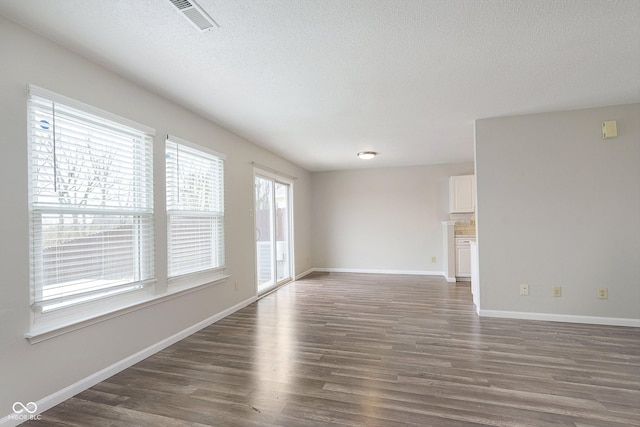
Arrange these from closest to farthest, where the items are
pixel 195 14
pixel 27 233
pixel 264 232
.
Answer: pixel 195 14
pixel 27 233
pixel 264 232

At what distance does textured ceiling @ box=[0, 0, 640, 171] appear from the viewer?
1822 millimetres

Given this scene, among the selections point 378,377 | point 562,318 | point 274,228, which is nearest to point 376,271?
point 274,228

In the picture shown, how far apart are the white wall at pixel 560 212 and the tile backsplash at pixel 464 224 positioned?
7.75 feet

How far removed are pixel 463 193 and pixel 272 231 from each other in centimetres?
394

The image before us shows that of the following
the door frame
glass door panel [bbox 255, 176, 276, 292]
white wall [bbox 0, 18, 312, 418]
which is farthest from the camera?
glass door panel [bbox 255, 176, 276, 292]

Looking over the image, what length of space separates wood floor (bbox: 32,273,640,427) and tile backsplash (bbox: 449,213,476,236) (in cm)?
263

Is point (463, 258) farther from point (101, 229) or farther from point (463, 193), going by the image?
point (101, 229)

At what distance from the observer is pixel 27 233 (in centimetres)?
194

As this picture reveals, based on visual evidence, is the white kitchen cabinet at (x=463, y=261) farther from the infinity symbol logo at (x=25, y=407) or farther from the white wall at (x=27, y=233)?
the infinity symbol logo at (x=25, y=407)

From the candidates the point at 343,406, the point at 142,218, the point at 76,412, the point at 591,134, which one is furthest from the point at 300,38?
the point at 591,134

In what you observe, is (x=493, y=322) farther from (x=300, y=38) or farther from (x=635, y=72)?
(x=300, y=38)

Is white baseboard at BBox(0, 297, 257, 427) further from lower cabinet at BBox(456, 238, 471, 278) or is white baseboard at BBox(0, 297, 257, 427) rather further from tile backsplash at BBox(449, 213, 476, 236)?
tile backsplash at BBox(449, 213, 476, 236)

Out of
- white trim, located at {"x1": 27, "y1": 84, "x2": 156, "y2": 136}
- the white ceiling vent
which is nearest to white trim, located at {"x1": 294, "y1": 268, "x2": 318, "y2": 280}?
white trim, located at {"x1": 27, "y1": 84, "x2": 156, "y2": 136}
